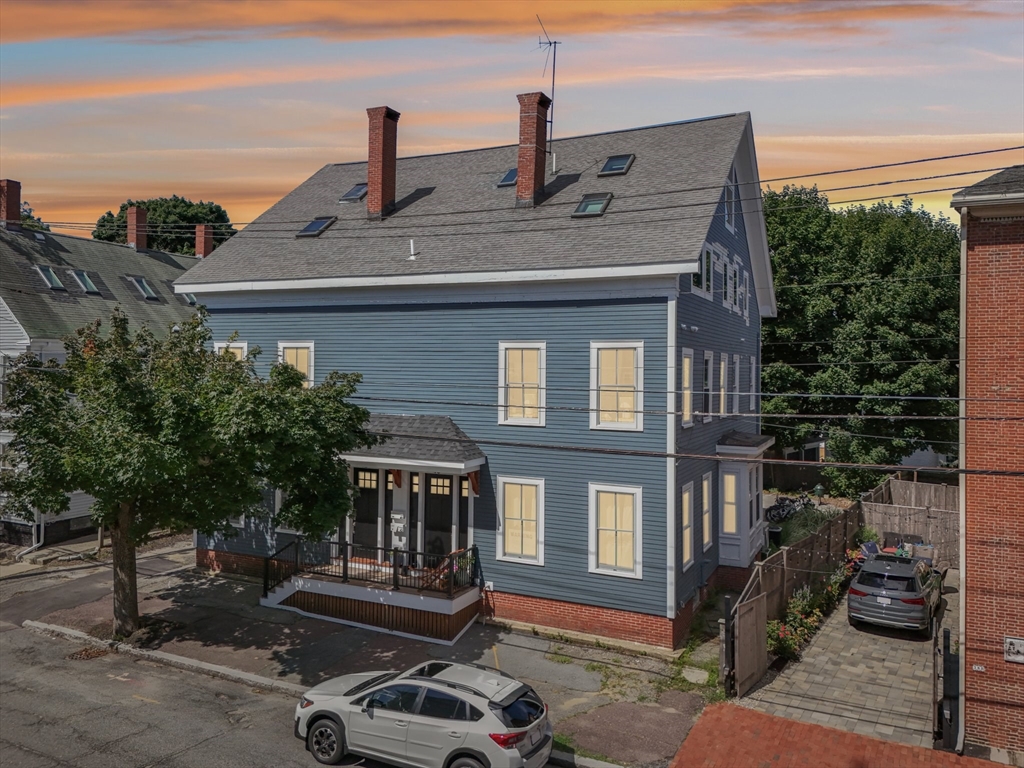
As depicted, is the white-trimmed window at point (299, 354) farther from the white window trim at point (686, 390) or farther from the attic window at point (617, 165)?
the white window trim at point (686, 390)

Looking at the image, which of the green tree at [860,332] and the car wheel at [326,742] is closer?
the car wheel at [326,742]

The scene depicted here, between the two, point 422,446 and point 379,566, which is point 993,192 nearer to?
point 422,446

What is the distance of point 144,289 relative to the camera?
117 ft

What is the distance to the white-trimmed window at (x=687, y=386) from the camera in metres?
17.8

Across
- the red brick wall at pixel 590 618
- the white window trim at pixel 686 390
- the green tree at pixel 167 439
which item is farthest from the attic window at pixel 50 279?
the white window trim at pixel 686 390

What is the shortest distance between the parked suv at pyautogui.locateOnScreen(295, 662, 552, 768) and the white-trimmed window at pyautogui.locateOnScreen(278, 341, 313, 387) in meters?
10.4

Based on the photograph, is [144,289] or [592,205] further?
[144,289]

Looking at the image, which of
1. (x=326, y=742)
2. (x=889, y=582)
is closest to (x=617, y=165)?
(x=889, y=582)

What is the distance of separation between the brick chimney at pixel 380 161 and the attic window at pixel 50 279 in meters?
15.4

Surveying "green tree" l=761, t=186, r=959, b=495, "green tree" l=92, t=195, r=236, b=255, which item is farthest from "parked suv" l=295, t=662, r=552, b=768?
"green tree" l=92, t=195, r=236, b=255

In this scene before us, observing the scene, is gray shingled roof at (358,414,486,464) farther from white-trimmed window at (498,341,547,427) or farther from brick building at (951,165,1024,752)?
brick building at (951,165,1024,752)

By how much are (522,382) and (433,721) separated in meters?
8.83

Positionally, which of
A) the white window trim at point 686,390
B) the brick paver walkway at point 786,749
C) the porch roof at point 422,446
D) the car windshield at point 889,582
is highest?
the white window trim at point 686,390

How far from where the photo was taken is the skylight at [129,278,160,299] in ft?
116
